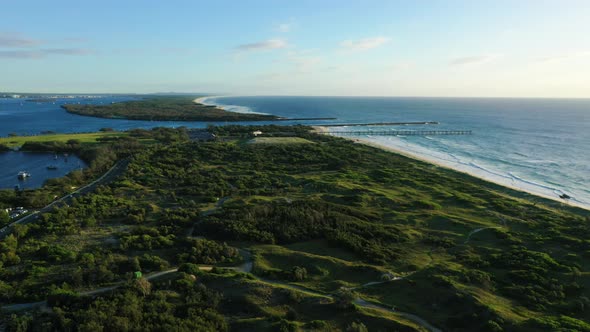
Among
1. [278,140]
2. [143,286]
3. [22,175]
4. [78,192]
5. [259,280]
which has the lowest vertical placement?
[22,175]

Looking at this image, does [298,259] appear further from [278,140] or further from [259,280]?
[278,140]

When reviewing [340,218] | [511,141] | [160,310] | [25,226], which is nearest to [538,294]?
[340,218]

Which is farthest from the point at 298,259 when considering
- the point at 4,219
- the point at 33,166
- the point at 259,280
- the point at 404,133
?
the point at 404,133

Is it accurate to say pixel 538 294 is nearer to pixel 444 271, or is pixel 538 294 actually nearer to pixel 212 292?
pixel 444 271

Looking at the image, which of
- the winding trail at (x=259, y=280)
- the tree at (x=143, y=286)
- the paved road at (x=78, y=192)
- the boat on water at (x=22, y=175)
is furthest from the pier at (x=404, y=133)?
the tree at (x=143, y=286)

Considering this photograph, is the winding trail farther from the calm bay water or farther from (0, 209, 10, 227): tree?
the calm bay water
